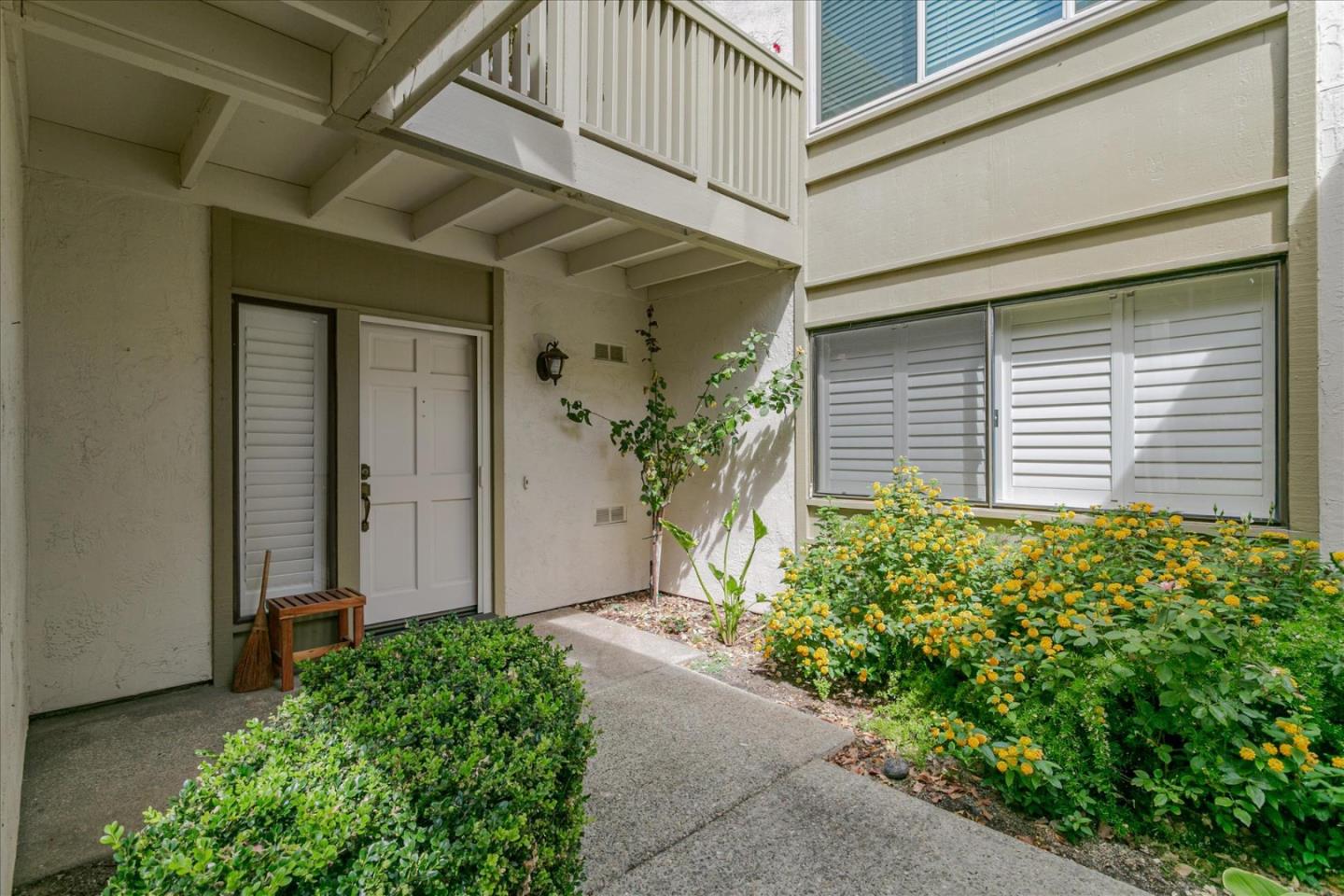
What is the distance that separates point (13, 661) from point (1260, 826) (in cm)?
427

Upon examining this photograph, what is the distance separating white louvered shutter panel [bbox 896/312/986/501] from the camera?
4.03 m

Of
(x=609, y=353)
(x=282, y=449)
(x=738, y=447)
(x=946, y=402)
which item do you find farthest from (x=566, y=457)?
(x=946, y=402)

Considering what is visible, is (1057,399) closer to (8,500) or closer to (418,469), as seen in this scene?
(418,469)

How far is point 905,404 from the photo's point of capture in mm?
4379

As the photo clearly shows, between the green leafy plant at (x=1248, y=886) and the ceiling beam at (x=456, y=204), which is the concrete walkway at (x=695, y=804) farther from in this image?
the ceiling beam at (x=456, y=204)

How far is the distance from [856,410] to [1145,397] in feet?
5.65

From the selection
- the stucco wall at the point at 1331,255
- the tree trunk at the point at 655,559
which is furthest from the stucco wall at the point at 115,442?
the stucco wall at the point at 1331,255

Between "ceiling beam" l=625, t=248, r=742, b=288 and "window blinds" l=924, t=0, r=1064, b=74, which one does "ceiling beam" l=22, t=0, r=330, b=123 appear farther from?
"window blinds" l=924, t=0, r=1064, b=74

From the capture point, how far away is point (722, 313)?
17.6 ft

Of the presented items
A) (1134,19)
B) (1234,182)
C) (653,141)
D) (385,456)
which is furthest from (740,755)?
(1134,19)

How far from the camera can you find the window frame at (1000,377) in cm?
302

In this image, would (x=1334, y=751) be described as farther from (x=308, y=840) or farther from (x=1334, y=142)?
(x=308, y=840)

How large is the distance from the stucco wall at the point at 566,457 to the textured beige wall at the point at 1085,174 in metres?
1.91

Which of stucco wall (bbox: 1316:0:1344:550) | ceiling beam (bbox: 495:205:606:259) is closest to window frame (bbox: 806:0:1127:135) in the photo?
stucco wall (bbox: 1316:0:1344:550)
